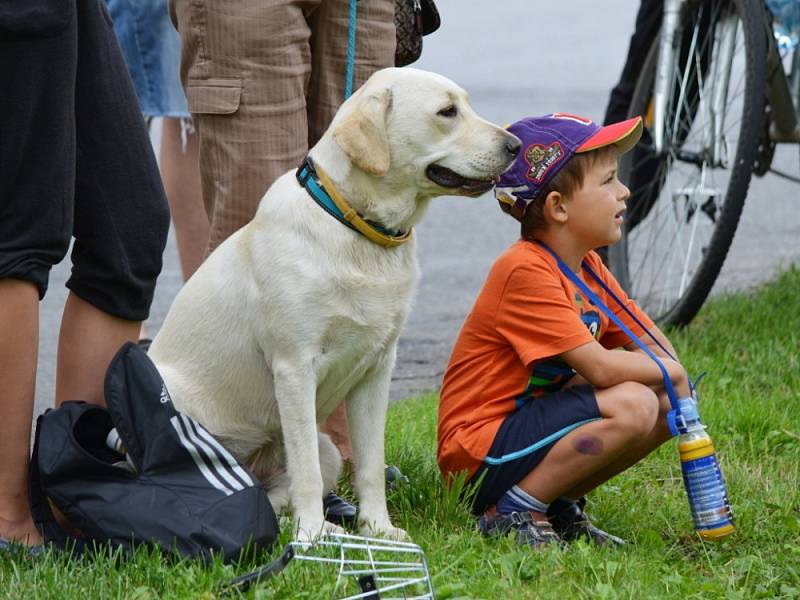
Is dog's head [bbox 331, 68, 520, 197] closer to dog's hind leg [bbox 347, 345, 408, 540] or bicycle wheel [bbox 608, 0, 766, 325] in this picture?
dog's hind leg [bbox 347, 345, 408, 540]

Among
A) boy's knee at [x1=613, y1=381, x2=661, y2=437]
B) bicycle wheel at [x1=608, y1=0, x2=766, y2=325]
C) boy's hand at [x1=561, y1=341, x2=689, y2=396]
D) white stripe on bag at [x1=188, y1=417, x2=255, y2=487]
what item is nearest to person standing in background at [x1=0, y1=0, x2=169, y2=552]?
white stripe on bag at [x1=188, y1=417, x2=255, y2=487]

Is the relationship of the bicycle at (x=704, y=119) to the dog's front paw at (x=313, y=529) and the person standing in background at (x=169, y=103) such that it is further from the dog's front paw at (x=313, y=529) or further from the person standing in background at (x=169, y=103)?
the dog's front paw at (x=313, y=529)

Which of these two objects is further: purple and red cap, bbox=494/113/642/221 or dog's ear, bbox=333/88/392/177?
purple and red cap, bbox=494/113/642/221

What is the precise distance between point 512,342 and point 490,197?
6040mm

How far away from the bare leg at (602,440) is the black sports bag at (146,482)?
2.34 ft

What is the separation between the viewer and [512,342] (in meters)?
3.40

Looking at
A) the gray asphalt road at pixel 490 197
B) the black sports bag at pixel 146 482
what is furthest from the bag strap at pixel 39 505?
the gray asphalt road at pixel 490 197

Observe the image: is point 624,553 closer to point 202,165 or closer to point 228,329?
point 228,329

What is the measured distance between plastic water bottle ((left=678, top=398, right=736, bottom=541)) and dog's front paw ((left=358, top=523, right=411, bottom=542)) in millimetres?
697

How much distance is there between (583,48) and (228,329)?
40.5 feet

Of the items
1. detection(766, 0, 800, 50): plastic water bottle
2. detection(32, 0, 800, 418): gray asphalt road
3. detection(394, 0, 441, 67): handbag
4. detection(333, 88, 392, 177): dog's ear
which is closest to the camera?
detection(333, 88, 392, 177): dog's ear

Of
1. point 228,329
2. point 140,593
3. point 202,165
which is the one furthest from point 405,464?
point 140,593

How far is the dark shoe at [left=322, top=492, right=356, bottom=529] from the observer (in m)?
3.54

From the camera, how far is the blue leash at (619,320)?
337 centimetres
